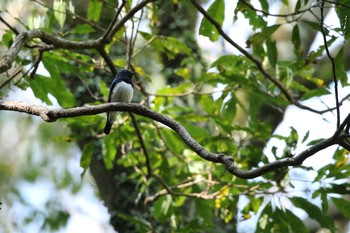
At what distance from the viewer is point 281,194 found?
15.8 ft

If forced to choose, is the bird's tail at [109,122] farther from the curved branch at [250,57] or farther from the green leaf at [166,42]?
the curved branch at [250,57]

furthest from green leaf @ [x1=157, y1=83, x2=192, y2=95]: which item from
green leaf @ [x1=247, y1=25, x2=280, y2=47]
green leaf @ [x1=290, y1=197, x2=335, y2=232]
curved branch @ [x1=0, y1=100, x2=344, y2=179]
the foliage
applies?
curved branch @ [x1=0, y1=100, x2=344, y2=179]

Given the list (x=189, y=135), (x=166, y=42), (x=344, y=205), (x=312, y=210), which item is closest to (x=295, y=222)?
(x=312, y=210)

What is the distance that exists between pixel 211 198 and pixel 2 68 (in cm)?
257

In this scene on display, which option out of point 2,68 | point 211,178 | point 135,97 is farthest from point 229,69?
point 2,68

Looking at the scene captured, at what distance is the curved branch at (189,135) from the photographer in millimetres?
2531

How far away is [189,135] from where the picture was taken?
2.82 meters

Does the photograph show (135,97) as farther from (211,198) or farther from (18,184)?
(18,184)

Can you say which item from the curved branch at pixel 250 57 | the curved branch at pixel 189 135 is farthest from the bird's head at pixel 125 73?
Answer: the curved branch at pixel 189 135

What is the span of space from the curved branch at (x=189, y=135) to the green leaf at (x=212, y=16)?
6.63 ft

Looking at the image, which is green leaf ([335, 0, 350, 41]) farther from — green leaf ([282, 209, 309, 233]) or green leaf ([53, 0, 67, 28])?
green leaf ([53, 0, 67, 28])

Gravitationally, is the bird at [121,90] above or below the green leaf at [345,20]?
above

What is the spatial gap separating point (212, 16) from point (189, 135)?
2.17 meters

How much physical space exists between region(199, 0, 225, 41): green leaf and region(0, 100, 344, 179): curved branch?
6.63 feet
